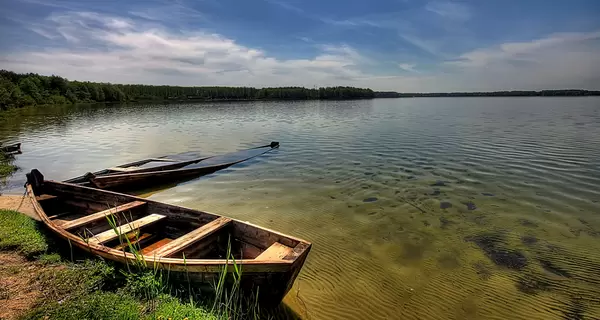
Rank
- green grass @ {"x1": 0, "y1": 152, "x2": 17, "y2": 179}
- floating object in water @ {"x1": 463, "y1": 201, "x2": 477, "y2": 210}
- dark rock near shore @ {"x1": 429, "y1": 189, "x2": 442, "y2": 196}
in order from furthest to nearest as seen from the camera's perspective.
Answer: green grass @ {"x1": 0, "y1": 152, "x2": 17, "y2": 179} < dark rock near shore @ {"x1": 429, "y1": 189, "x2": 442, "y2": 196} < floating object in water @ {"x1": 463, "y1": 201, "x2": 477, "y2": 210}

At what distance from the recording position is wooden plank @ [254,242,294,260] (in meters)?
4.76

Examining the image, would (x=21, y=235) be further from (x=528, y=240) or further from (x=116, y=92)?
(x=116, y=92)

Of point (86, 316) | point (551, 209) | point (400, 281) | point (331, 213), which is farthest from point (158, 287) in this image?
point (551, 209)

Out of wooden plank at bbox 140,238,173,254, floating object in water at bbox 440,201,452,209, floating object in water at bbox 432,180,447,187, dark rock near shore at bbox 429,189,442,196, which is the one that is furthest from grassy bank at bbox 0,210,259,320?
floating object in water at bbox 432,180,447,187

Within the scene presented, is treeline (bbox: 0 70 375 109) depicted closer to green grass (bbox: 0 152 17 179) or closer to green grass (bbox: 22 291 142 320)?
green grass (bbox: 0 152 17 179)

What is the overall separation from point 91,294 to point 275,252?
2896 mm

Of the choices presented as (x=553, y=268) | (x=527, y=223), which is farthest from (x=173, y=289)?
(x=527, y=223)

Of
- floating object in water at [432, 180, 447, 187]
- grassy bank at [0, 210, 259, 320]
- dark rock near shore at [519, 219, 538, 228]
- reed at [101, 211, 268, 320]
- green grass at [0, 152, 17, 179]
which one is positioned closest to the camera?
grassy bank at [0, 210, 259, 320]

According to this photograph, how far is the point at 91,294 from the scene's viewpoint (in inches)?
180

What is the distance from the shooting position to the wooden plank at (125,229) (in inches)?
230

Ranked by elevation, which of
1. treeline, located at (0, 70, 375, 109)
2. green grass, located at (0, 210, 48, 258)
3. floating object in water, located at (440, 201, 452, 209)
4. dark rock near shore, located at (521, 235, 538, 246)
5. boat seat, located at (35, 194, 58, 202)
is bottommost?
dark rock near shore, located at (521, 235, 538, 246)

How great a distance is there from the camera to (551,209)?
9.43 metres

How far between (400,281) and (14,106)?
86352 mm

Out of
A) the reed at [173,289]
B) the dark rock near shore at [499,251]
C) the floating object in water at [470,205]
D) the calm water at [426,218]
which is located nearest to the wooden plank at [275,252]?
the reed at [173,289]
